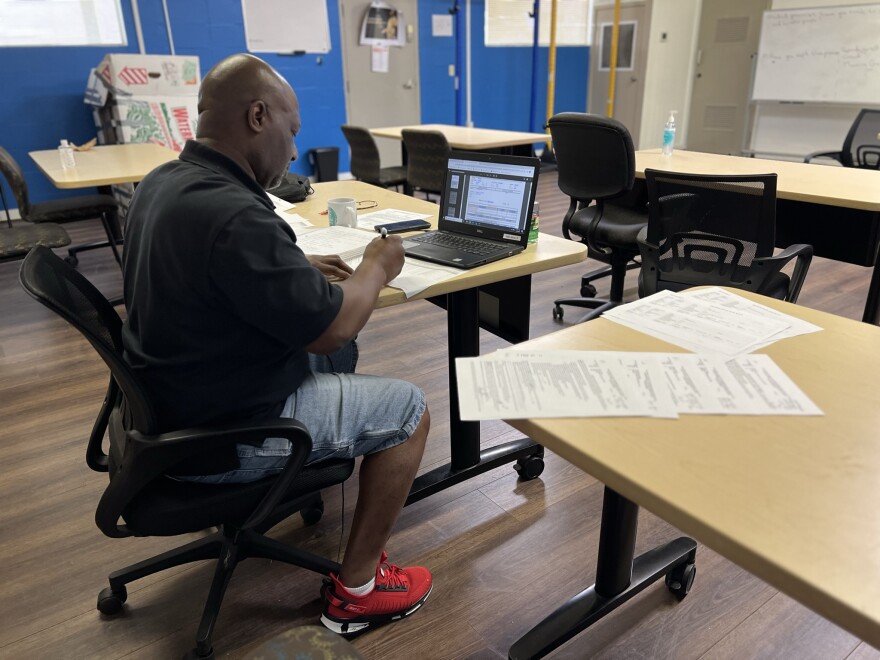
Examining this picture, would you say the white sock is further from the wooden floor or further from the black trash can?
the black trash can

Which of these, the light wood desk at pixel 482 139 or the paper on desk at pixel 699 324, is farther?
the light wood desk at pixel 482 139

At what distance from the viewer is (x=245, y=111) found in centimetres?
118

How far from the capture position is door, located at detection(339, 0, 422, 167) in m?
6.41

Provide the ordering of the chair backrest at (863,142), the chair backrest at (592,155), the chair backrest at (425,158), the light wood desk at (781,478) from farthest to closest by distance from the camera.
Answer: the chair backrest at (863,142) < the chair backrest at (425,158) < the chair backrest at (592,155) < the light wood desk at (781,478)

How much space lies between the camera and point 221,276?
1.02 meters

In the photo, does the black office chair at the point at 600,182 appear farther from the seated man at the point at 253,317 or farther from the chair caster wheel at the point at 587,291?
the seated man at the point at 253,317

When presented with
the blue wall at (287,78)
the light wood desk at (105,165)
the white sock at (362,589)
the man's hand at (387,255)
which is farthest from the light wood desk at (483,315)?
the blue wall at (287,78)

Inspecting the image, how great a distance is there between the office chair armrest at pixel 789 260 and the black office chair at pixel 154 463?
1601 mm

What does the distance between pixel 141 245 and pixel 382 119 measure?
6.16 m

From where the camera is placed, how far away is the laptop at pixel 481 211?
5.39 ft

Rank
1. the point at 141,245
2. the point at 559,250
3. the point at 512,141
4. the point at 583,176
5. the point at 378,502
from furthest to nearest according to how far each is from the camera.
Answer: the point at 512,141, the point at 583,176, the point at 559,250, the point at 378,502, the point at 141,245

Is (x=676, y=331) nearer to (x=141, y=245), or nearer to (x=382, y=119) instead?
(x=141, y=245)

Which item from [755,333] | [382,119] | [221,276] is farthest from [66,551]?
[382,119]

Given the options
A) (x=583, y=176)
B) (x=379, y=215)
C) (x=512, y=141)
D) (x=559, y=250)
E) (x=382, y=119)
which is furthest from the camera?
(x=382, y=119)
